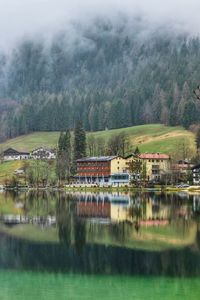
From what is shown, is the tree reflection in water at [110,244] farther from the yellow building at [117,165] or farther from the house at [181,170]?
the yellow building at [117,165]

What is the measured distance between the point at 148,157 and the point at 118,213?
115 meters

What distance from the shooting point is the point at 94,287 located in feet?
116

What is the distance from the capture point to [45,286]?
3609 centimetres

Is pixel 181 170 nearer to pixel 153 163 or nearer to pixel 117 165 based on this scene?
pixel 153 163

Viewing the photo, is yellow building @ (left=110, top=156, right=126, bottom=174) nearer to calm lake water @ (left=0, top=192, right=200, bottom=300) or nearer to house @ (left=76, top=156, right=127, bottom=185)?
house @ (left=76, top=156, right=127, bottom=185)

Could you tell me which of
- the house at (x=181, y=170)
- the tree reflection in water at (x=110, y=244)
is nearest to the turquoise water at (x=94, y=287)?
the tree reflection in water at (x=110, y=244)

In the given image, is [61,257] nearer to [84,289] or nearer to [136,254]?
[136,254]

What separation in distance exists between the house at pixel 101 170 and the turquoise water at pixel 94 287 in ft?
495

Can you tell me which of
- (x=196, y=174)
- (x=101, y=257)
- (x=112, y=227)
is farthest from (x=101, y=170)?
(x=101, y=257)

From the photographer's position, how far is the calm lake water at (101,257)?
34.8 meters

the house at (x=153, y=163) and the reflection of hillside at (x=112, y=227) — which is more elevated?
the house at (x=153, y=163)

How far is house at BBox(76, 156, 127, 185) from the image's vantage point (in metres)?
190

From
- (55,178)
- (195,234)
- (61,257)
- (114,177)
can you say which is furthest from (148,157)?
(61,257)

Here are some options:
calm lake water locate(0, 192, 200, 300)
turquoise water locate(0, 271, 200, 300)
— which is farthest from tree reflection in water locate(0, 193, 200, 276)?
turquoise water locate(0, 271, 200, 300)
